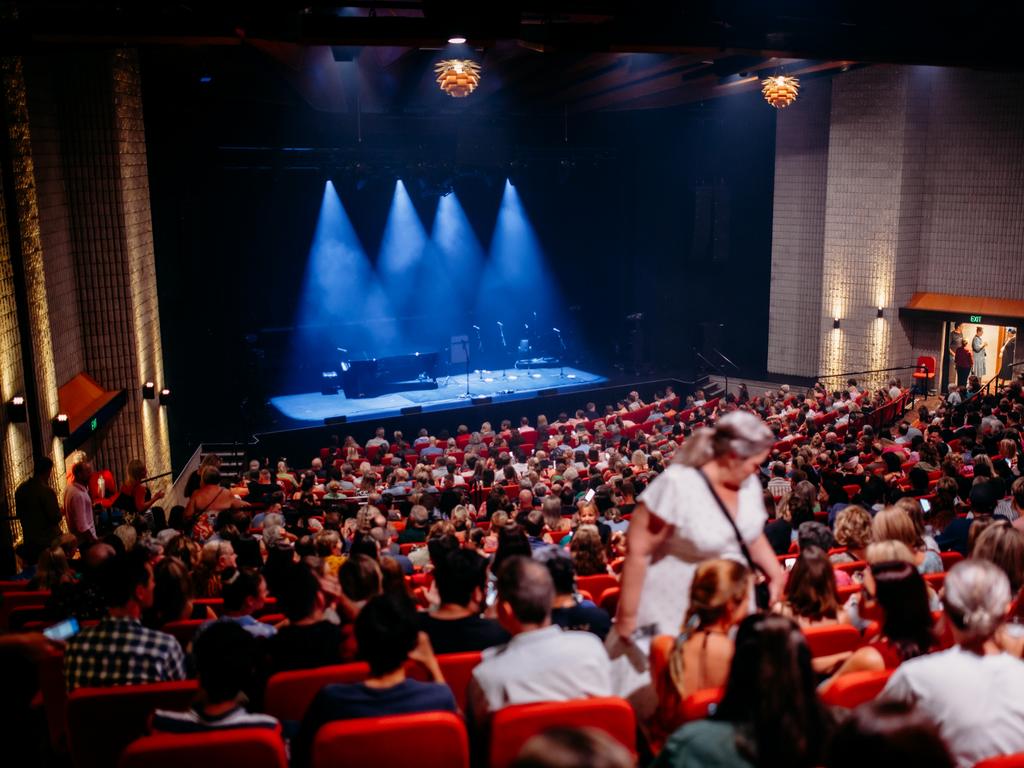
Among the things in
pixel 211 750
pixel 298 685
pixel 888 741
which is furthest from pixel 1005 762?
pixel 298 685

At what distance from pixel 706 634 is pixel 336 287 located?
1832 centimetres

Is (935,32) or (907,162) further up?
(935,32)

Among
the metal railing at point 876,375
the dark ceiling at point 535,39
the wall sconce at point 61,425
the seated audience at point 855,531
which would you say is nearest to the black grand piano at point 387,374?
the dark ceiling at point 535,39

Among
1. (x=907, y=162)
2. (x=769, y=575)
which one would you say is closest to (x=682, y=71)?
(x=907, y=162)

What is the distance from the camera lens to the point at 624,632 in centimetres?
325

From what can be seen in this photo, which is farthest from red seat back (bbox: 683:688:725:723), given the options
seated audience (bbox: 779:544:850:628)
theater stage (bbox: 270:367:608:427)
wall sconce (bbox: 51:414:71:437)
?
theater stage (bbox: 270:367:608:427)

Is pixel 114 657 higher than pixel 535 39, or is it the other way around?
pixel 535 39

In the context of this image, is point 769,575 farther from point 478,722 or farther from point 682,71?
point 682,71

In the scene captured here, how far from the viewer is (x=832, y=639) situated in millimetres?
3650

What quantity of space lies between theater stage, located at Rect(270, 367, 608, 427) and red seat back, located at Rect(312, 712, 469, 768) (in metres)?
14.0

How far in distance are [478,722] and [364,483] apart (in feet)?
26.4

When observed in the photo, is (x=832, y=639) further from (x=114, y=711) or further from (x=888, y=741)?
(x=114, y=711)

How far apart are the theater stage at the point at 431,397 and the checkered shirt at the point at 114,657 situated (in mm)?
13070

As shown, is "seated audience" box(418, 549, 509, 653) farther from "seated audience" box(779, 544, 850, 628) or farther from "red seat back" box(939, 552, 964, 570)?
"red seat back" box(939, 552, 964, 570)
